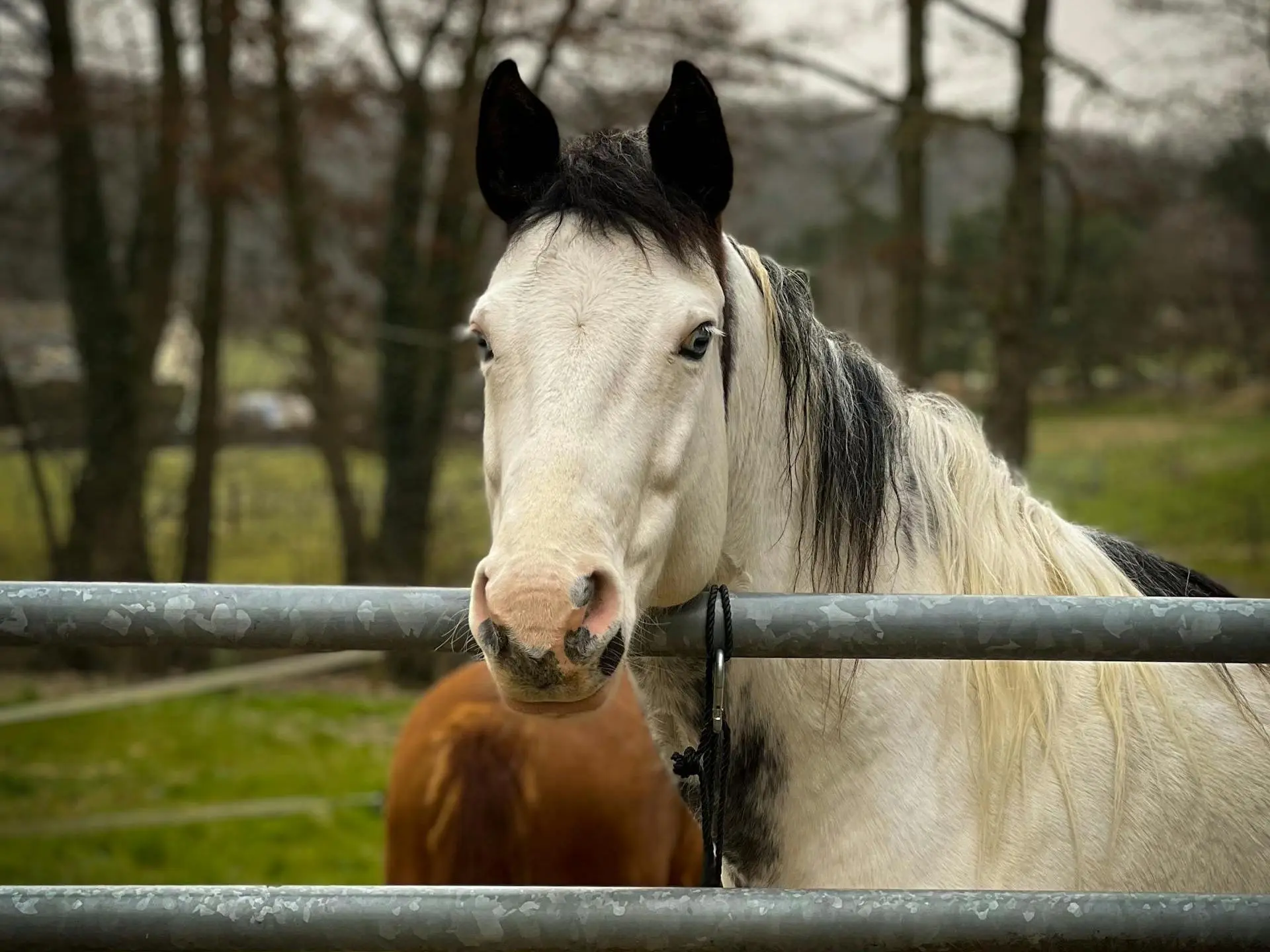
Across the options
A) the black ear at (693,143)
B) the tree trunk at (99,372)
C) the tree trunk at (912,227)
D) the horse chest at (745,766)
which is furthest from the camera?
the tree trunk at (99,372)

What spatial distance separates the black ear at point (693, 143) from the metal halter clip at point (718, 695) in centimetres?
84

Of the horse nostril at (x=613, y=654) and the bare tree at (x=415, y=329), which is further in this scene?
the bare tree at (x=415, y=329)

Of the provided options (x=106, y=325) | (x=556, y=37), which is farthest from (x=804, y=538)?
(x=106, y=325)

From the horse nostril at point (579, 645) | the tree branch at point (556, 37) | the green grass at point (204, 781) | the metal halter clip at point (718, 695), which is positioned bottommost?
the green grass at point (204, 781)

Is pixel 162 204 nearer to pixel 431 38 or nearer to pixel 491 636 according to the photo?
pixel 431 38

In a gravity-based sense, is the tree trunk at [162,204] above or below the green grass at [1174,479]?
above

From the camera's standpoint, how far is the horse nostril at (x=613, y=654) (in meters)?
1.59

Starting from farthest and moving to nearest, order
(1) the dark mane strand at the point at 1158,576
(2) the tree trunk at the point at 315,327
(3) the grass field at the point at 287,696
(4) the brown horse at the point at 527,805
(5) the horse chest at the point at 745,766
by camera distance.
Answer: (2) the tree trunk at the point at 315,327
(3) the grass field at the point at 287,696
(4) the brown horse at the point at 527,805
(1) the dark mane strand at the point at 1158,576
(5) the horse chest at the point at 745,766

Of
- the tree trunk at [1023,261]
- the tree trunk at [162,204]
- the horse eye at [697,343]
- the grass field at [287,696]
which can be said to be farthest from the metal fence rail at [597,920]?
the tree trunk at [162,204]

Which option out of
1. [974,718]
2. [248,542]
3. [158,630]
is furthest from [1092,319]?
[158,630]

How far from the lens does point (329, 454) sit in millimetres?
11023

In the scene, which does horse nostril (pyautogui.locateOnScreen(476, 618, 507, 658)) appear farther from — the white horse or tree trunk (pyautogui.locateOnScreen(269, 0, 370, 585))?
tree trunk (pyautogui.locateOnScreen(269, 0, 370, 585))

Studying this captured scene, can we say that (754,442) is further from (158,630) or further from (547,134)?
(158,630)

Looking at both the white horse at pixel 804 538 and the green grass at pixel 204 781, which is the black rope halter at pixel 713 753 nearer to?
the white horse at pixel 804 538
